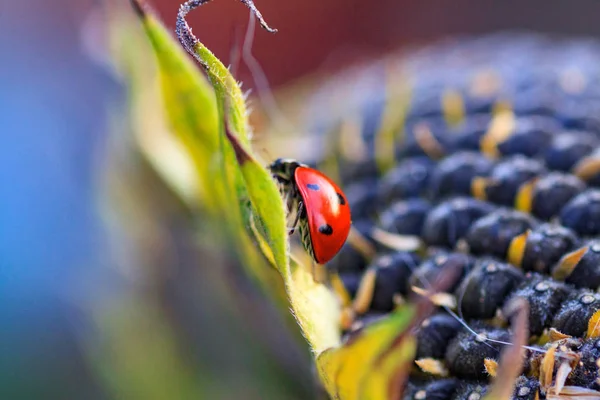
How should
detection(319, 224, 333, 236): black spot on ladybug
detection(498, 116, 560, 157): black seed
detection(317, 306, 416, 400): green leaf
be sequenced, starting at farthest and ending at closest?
1. detection(498, 116, 560, 157): black seed
2. detection(319, 224, 333, 236): black spot on ladybug
3. detection(317, 306, 416, 400): green leaf

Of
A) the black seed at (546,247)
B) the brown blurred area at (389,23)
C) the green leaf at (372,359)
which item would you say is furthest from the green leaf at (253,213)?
the brown blurred area at (389,23)

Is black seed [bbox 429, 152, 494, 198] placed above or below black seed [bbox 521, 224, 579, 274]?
above

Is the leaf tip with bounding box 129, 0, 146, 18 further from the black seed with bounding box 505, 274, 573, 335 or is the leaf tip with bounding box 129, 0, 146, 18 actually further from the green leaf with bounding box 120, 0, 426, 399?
the black seed with bounding box 505, 274, 573, 335

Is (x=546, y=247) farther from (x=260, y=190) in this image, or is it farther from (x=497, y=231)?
(x=260, y=190)

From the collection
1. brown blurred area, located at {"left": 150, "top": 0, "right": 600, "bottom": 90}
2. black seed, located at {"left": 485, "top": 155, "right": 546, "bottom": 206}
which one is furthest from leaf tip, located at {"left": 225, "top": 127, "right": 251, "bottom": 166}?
brown blurred area, located at {"left": 150, "top": 0, "right": 600, "bottom": 90}

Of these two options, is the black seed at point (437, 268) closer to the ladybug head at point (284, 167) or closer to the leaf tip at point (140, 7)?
the ladybug head at point (284, 167)

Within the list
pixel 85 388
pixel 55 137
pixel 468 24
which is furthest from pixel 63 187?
pixel 468 24

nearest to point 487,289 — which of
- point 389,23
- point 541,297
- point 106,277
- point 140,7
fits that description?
point 541,297

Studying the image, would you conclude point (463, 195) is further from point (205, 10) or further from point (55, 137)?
point (205, 10)
